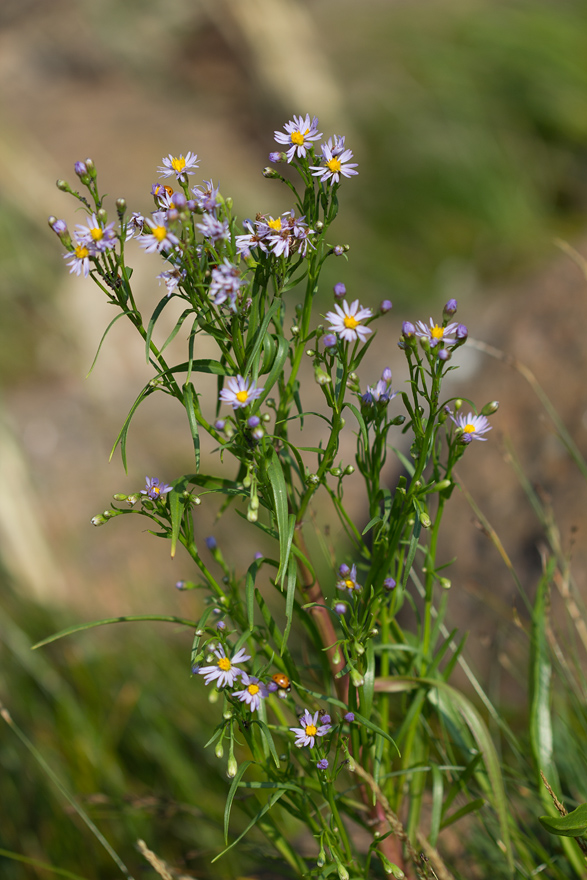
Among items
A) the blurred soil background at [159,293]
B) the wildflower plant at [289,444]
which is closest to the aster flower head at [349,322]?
the wildflower plant at [289,444]

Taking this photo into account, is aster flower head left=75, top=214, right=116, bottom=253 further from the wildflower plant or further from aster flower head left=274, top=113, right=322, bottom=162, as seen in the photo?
aster flower head left=274, top=113, right=322, bottom=162

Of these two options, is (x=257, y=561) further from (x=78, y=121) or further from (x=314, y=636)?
(x=78, y=121)

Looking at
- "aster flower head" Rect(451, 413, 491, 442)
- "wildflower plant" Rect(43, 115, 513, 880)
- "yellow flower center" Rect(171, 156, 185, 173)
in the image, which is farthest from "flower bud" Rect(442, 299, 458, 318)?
"yellow flower center" Rect(171, 156, 185, 173)

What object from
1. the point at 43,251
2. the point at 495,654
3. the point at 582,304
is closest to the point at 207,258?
the point at 495,654

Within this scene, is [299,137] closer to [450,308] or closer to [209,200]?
[209,200]

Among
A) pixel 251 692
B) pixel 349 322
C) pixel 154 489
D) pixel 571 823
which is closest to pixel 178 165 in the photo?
pixel 349 322
